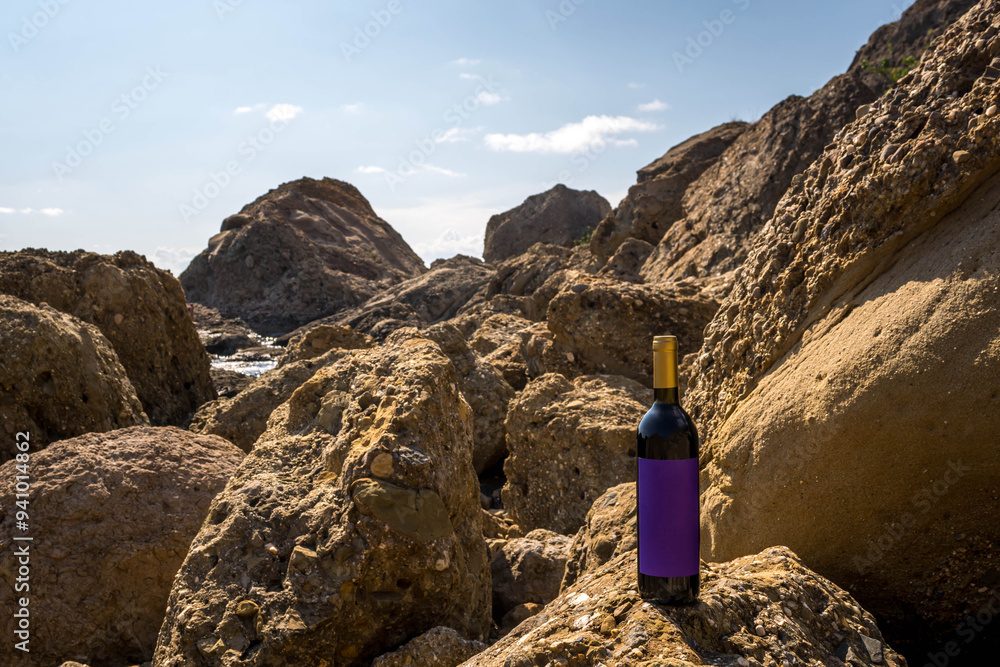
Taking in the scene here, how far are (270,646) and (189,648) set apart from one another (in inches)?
13.8

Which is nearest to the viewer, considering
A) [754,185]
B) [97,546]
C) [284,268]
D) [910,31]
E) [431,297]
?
[97,546]

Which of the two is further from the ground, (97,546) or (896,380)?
(896,380)

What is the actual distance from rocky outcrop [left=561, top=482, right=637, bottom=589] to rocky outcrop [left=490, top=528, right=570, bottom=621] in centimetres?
44

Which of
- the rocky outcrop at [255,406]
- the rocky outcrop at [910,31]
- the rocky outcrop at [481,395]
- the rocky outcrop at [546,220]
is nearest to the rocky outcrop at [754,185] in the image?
the rocky outcrop at [481,395]

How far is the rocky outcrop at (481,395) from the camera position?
6.55 metres

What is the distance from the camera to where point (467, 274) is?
114 feet

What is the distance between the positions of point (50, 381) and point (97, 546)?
7.36ft

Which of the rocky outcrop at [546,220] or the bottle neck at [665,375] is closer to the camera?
the bottle neck at [665,375]

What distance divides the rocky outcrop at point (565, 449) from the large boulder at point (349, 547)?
4.76 ft

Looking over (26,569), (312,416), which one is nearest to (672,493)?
(312,416)

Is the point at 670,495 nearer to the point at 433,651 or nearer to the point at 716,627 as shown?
the point at 716,627

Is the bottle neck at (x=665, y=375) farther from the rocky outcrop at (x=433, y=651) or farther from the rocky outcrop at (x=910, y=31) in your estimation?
the rocky outcrop at (x=910, y=31)

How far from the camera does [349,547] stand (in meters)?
2.88

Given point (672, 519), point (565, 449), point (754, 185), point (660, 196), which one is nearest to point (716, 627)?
point (672, 519)
